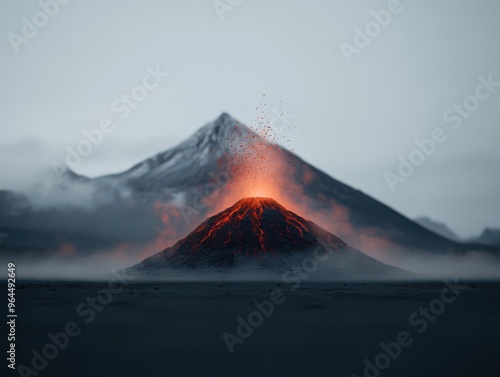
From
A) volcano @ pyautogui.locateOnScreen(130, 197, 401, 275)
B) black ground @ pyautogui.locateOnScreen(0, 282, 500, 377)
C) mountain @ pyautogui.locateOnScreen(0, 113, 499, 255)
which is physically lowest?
black ground @ pyautogui.locateOnScreen(0, 282, 500, 377)

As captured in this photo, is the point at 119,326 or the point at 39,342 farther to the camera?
the point at 119,326

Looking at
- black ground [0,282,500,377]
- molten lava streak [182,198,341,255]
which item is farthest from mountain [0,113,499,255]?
black ground [0,282,500,377]

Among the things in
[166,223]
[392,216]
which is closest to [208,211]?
[166,223]

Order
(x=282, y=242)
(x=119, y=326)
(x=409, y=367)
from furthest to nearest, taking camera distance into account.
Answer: (x=282, y=242)
(x=119, y=326)
(x=409, y=367)

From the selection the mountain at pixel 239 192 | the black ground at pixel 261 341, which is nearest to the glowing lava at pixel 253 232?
the mountain at pixel 239 192

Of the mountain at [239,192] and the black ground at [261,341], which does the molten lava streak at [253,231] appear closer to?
the mountain at [239,192]

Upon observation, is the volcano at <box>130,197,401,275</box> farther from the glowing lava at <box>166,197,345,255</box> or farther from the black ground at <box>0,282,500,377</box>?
the black ground at <box>0,282,500,377</box>

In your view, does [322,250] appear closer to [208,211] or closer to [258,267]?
[258,267]

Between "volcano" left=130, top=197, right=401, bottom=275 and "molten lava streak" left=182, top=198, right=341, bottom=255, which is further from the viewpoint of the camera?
"molten lava streak" left=182, top=198, right=341, bottom=255

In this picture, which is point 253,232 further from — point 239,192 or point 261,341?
point 261,341
